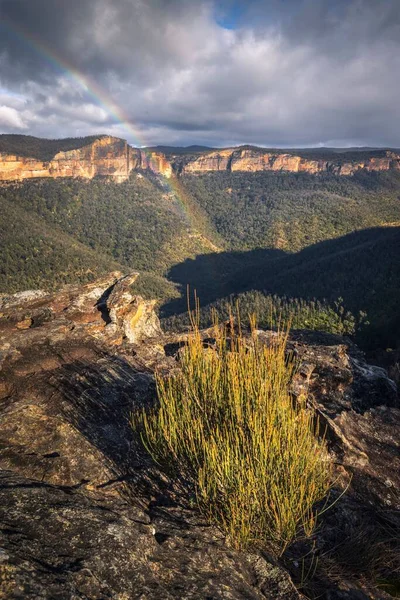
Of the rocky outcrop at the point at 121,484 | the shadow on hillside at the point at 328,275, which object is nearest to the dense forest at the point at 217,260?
the shadow on hillside at the point at 328,275

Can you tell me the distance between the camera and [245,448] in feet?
18.1

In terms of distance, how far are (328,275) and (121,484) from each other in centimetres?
11665

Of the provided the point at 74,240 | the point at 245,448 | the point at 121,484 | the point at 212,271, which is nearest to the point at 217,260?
the point at 212,271

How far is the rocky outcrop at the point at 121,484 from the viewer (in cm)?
405

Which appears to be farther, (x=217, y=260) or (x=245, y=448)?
(x=217, y=260)

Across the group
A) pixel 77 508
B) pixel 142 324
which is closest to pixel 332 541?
pixel 77 508

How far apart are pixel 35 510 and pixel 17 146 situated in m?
226

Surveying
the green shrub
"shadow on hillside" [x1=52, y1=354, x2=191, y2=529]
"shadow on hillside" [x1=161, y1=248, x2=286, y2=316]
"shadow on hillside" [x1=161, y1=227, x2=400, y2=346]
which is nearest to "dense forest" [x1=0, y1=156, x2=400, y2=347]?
"shadow on hillside" [x1=161, y1=227, x2=400, y2=346]

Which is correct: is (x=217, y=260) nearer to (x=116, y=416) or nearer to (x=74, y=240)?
(x=74, y=240)

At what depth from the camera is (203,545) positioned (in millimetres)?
5254

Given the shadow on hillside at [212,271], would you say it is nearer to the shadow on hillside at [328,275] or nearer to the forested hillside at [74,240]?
the shadow on hillside at [328,275]

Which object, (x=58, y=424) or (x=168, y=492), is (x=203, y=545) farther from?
(x=58, y=424)

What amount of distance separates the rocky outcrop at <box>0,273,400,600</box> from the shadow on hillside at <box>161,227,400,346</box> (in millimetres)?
43720

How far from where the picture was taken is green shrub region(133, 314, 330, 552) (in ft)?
17.5
